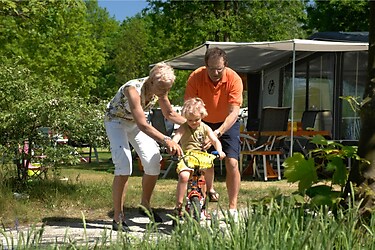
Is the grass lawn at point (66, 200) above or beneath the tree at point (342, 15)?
beneath

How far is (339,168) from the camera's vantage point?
12.8 ft

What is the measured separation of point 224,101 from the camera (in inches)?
253

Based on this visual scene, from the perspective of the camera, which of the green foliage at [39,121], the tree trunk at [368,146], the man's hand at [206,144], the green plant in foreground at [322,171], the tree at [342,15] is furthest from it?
the tree at [342,15]

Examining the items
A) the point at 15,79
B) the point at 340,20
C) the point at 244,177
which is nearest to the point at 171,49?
the point at 340,20

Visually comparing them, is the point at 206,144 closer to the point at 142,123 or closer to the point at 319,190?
the point at 142,123

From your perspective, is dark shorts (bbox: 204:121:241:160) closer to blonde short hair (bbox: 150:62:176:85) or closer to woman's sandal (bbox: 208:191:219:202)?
woman's sandal (bbox: 208:191:219:202)

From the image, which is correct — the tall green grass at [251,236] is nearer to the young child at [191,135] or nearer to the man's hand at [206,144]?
the young child at [191,135]

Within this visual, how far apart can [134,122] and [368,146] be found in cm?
255

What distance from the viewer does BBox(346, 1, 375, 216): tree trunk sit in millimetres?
3736

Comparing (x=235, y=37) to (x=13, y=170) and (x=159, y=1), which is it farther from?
(x=13, y=170)

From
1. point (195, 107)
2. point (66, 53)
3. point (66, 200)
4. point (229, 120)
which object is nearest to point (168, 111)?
point (195, 107)

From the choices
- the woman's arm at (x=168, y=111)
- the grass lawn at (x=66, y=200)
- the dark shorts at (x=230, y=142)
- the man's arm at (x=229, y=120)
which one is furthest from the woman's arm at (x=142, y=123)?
the grass lawn at (x=66, y=200)

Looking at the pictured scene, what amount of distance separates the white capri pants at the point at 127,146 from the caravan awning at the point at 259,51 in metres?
4.61

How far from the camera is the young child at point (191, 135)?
5.96 m
